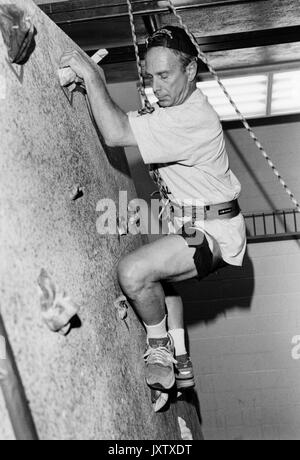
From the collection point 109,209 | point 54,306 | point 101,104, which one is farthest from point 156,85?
point 54,306

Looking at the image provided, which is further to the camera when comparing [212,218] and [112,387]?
[212,218]

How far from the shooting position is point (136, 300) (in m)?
2.55

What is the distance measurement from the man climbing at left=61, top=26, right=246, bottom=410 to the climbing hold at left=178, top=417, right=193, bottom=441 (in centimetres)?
56

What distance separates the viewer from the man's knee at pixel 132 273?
97.3 inches

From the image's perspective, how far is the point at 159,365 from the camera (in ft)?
8.41

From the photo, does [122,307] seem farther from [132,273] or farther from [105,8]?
[105,8]

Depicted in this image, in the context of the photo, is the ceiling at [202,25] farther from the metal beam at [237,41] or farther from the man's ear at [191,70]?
the man's ear at [191,70]

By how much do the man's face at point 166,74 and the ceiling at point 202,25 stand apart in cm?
74

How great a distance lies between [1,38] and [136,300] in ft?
4.08

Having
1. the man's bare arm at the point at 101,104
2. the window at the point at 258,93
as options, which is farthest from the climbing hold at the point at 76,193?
the window at the point at 258,93

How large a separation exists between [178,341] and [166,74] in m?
1.34

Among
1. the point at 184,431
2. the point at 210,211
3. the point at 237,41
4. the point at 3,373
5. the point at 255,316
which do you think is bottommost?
the point at 255,316
